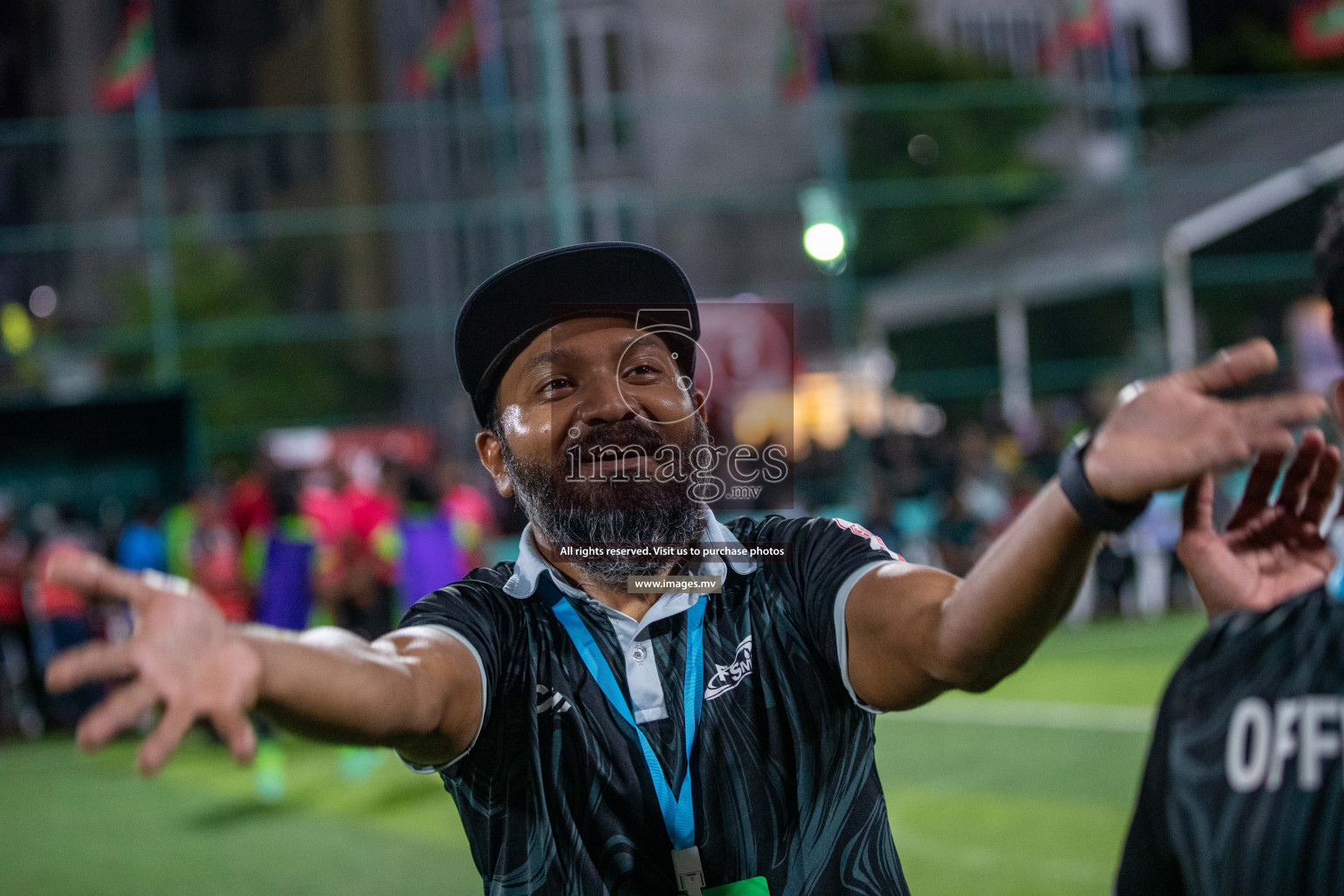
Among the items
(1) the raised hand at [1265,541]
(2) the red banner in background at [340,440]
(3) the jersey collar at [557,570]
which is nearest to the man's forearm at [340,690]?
(3) the jersey collar at [557,570]

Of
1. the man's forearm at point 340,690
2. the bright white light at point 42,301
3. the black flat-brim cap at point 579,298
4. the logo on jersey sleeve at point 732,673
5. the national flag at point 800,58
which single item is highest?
the national flag at point 800,58

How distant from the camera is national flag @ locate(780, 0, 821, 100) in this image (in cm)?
1738

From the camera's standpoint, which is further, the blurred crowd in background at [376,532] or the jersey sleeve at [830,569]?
the blurred crowd in background at [376,532]

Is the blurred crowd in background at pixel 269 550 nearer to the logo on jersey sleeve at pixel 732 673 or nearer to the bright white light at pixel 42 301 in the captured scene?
the logo on jersey sleeve at pixel 732 673

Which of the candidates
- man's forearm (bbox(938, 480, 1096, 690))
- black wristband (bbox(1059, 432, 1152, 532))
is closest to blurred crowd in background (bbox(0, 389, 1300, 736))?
man's forearm (bbox(938, 480, 1096, 690))

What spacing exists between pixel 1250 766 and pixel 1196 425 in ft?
1.25

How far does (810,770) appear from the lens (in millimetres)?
2119

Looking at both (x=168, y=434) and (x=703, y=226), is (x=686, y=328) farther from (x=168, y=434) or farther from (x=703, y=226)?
(x=703, y=226)

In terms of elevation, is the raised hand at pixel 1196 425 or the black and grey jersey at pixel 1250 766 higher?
the raised hand at pixel 1196 425

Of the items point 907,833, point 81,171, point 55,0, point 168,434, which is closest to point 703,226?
point 168,434

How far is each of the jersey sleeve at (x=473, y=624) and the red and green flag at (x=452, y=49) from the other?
14.3m

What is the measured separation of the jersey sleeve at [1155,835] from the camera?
1534mm

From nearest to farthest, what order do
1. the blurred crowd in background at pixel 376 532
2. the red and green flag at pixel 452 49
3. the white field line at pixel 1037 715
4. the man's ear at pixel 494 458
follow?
1. the man's ear at pixel 494 458
2. the white field line at pixel 1037 715
3. the blurred crowd in background at pixel 376 532
4. the red and green flag at pixel 452 49

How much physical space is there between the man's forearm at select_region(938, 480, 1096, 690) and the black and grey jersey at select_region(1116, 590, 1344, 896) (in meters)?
0.19
